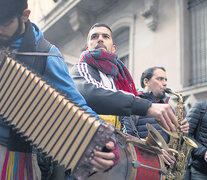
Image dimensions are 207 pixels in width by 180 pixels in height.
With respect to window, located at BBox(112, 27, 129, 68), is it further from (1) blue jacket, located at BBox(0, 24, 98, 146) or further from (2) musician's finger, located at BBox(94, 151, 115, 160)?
(2) musician's finger, located at BBox(94, 151, 115, 160)

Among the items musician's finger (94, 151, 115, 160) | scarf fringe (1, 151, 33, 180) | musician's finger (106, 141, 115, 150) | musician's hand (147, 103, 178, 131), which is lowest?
scarf fringe (1, 151, 33, 180)

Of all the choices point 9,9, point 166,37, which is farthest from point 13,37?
point 166,37

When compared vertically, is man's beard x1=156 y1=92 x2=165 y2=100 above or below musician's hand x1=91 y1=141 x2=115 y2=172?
above

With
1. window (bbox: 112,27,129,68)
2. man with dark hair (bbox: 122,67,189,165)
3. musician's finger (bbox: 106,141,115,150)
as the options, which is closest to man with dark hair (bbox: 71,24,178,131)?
musician's finger (bbox: 106,141,115,150)

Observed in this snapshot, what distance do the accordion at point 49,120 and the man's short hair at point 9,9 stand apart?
0.85 feet

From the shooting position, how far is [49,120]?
187cm

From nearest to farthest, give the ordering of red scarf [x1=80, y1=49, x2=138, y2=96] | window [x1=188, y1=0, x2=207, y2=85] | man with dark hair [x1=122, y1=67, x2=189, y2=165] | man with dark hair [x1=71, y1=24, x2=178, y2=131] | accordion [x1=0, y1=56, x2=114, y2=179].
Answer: accordion [x1=0, y1=56, x2=114, y2=179], man with dark hair [x1=71, y1=24, x2=178, y2=131], red scarf [x1=80, y1=49, x2=138, y2=96], man with dark hair [x1=122, y1=67, x2=189, y2=165], window [x1=188, y1=0, x2=207, y2=85]

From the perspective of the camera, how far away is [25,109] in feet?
6.32

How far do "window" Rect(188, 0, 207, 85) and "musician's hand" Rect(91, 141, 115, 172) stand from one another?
7.33m

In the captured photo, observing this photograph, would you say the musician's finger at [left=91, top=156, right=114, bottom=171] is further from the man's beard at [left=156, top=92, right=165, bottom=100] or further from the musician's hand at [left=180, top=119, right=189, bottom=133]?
the man's beard at [left=156, top=92, right=165, bottom=100]

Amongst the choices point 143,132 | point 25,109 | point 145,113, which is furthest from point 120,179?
point 143,132

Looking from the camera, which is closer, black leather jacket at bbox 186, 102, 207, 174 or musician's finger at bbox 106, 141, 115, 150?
musician's finger at bbox 106, 141, 115, 150

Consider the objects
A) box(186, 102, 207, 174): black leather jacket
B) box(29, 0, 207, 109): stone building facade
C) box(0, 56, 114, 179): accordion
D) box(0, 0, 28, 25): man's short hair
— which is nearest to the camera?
box(0, 56, 114, 179): accordion

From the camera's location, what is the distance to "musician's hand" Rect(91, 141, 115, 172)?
1744mm
